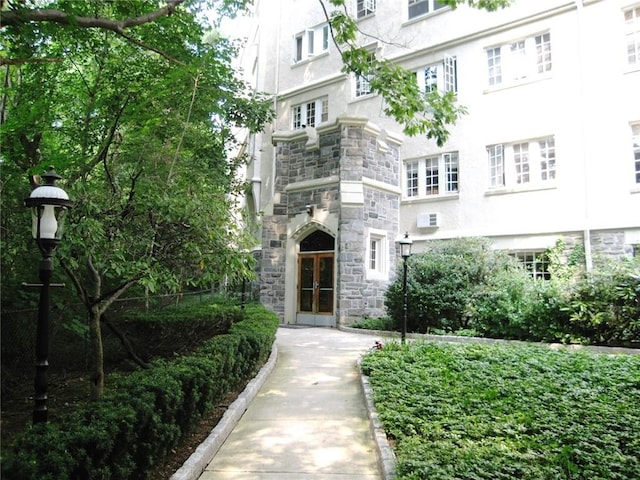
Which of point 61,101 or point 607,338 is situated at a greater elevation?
point 61,101

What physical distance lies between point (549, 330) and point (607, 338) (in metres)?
1.07

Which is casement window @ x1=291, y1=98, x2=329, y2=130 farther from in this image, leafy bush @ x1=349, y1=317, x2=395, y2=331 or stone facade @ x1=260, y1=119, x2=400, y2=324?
leafy bush @ x1=349, y1=317, x2=395, y2=331

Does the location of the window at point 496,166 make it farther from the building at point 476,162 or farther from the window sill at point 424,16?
the window sill at point 424,16

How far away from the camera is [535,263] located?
1344cm

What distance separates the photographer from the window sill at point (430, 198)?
15.0 metres

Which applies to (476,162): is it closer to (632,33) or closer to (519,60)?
Result: (519,60)

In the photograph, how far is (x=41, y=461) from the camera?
268 cm

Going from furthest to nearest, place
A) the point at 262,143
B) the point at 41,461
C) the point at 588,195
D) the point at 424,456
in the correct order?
the point at 262,143 → the point at 588,195 → the point at 424,456 → the point at 41,461

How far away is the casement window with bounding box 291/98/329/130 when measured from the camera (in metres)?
18.7

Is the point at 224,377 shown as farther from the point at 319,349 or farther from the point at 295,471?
the point at 319,349

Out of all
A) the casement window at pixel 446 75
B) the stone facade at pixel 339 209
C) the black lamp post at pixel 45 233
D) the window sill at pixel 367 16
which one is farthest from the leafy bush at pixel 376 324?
the window sill at pixel 367 16

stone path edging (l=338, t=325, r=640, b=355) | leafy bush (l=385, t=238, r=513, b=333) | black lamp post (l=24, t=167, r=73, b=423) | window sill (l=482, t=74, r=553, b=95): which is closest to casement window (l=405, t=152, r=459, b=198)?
window sill (l=482, t=74, r=553, b=95)

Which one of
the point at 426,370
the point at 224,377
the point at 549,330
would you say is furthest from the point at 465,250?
the point at 224,377

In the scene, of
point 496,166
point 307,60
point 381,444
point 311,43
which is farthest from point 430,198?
point 381,444
